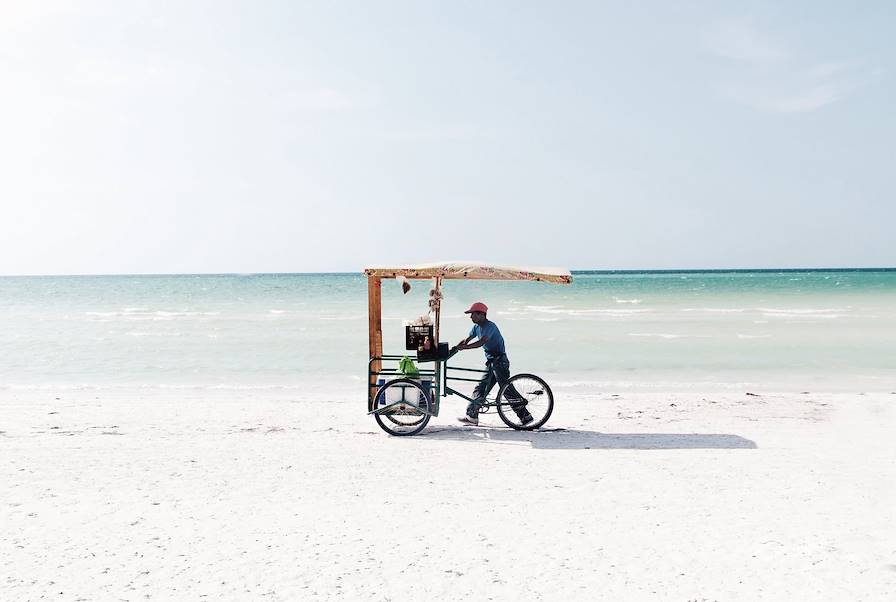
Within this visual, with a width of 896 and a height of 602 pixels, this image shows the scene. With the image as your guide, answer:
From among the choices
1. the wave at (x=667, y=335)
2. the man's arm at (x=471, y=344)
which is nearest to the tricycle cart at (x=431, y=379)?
the man's arm at (x=471, y=344)

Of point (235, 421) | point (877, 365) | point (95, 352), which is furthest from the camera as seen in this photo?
point (95, 352)

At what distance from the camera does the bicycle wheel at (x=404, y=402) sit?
870 cm

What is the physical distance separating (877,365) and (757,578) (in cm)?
1415

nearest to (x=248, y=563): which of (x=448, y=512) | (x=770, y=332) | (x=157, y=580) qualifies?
(x=157, y=580)

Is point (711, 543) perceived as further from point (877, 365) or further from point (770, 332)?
point (770, 332)

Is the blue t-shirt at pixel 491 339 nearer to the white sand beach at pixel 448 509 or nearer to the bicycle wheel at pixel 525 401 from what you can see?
the bicycle wheel at pixel 525 401

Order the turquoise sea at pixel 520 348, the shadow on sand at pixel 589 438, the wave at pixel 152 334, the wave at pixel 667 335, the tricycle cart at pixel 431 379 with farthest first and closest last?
the wave at pixel 152 334 → the wave at pixel 667 335 → the turquoise sea at pixel 520 348 → the tricycle cart at pixel 431 379 → the shadow on sand at pixel 589 438

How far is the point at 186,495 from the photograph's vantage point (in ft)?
20.3

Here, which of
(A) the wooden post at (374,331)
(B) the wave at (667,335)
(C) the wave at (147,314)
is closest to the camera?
(A) the wooden post at (374,331)

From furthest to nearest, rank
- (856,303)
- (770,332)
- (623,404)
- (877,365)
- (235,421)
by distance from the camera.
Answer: (856,303)
(770,332)
(877,365)
(623,404)
(235,421)

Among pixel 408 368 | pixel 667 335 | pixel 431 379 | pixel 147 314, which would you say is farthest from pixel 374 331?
pixel 147 314

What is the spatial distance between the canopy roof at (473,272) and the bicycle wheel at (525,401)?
50.0 inches

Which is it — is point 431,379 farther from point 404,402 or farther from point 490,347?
point 490,347

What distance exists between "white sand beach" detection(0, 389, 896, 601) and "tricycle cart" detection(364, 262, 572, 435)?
34 centimetres
